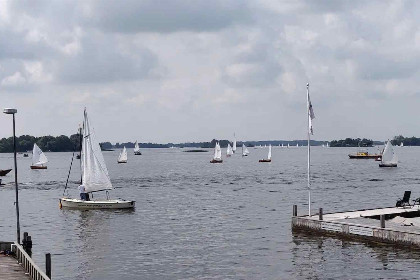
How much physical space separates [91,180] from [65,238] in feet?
74.4

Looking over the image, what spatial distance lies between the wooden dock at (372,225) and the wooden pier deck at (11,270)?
2720 centimetres

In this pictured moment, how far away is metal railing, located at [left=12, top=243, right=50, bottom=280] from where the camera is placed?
92.8 ft

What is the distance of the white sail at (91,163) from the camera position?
7838 centimetres

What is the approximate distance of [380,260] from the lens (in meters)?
42.7

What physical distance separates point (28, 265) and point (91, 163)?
Answer: 47643 millimetres

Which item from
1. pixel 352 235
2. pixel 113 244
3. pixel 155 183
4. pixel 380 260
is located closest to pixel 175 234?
pixel 113 244

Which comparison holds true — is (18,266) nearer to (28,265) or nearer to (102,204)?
(28,265)

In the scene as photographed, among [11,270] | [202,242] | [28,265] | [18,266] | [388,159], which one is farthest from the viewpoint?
[388,159]

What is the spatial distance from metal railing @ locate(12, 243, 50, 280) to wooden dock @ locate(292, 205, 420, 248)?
2671 cm

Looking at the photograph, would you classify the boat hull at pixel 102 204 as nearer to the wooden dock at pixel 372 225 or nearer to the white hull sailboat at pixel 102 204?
the white hull sailboat at pixel 102 204

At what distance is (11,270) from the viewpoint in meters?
31.7

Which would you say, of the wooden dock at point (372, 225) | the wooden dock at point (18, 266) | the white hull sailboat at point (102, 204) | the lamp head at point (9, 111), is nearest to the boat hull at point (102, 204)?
the white hull sailboat at point (102, 204)

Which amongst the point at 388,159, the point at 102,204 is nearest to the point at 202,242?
the point at 102,204

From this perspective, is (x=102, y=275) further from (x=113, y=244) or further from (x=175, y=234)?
(x=175, y=234)
